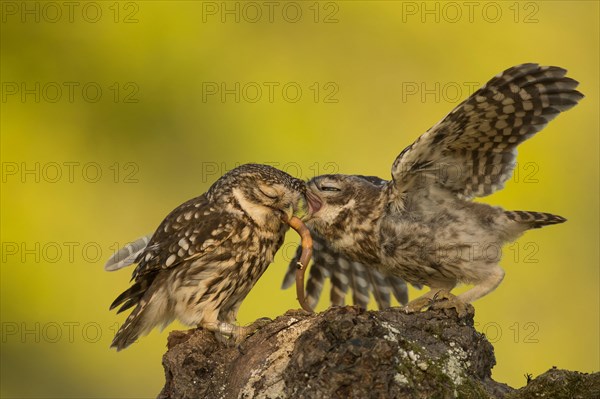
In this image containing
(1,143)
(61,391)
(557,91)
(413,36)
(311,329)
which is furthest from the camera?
(413,36)

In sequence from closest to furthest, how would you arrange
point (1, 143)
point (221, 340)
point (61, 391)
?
point (221, 340) < point (61, 391) < point (1, 143)

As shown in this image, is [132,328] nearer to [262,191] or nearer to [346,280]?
[262,191]

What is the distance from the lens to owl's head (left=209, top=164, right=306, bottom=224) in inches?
270

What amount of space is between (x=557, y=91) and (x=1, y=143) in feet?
20.8

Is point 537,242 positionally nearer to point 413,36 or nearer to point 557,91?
point 413,36

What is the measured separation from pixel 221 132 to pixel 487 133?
16.3 ft

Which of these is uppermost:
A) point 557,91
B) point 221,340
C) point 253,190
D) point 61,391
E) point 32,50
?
point 32,50

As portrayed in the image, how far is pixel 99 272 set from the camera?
10.4m

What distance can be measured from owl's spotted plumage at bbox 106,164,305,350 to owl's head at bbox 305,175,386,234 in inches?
17.9

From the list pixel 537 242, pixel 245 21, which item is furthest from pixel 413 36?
pixel 537 242

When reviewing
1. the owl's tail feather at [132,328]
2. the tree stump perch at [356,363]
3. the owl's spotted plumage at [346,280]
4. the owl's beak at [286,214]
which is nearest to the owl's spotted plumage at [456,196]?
the owl's beak at [286,214]

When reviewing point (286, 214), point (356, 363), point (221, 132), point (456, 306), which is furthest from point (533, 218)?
point (221, 132)

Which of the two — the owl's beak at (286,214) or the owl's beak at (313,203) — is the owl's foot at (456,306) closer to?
the owl's beak at (286,214)

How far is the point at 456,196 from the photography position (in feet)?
23.4
